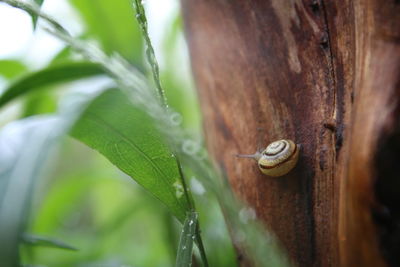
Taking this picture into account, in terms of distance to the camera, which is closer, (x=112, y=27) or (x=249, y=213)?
(x=249, y=213)

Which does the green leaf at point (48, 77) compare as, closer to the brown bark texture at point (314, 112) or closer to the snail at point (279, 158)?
the brown bark texture at point (314, 112)

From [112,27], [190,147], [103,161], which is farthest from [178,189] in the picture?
[103,161]

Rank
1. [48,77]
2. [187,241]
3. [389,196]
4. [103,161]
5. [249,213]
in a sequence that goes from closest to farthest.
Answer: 1. [389,196]
2. [187,241]
3. [249,213]
4. [48,77]
5. [103,161]

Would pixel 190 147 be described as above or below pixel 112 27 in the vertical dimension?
below

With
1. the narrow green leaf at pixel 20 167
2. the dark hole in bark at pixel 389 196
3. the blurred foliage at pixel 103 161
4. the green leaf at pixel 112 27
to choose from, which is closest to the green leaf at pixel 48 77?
the blurred foliage at pixel 103 161

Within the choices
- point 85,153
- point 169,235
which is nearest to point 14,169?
point 169,235

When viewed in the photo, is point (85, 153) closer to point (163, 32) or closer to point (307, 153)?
point (163, 32)

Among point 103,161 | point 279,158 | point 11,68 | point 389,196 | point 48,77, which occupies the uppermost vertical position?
point 103,161

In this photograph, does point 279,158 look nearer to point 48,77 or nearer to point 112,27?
point 48,77
